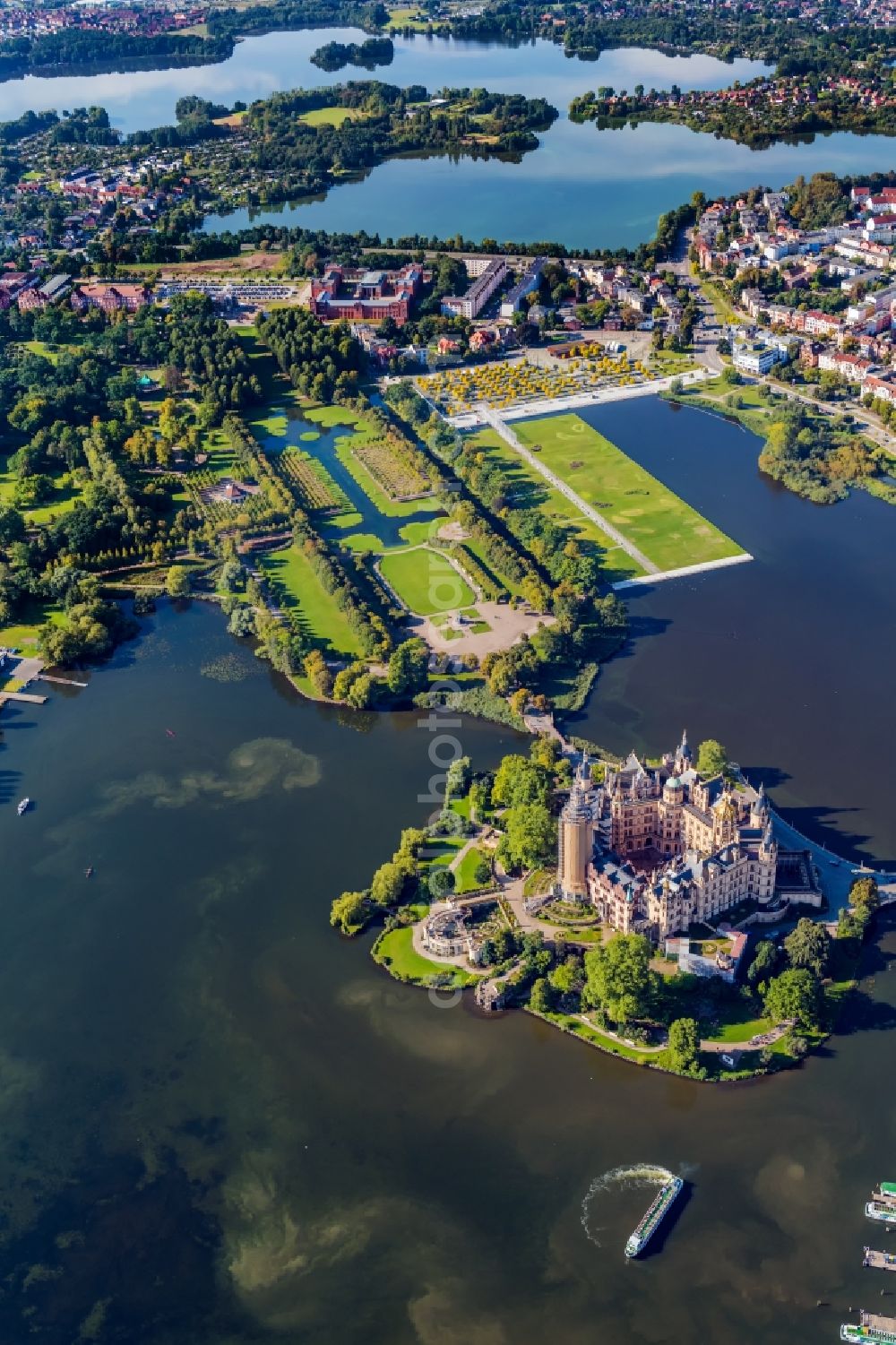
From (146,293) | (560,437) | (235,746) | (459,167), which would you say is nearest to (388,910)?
(235,746)

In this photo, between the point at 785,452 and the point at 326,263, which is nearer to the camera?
the point at 785,452

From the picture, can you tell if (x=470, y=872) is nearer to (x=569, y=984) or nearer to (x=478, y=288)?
(x=569, y=984)

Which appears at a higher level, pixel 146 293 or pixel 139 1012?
pixel 146 293

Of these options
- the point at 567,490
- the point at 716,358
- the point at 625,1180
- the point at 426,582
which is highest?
the point at 716,358

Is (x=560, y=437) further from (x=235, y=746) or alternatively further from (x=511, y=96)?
(x=511, y=96)

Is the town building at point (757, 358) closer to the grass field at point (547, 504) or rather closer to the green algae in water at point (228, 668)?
the grass field at point (547, 504)

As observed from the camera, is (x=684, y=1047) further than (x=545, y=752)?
No

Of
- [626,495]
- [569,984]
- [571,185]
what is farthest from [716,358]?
[569,984]
